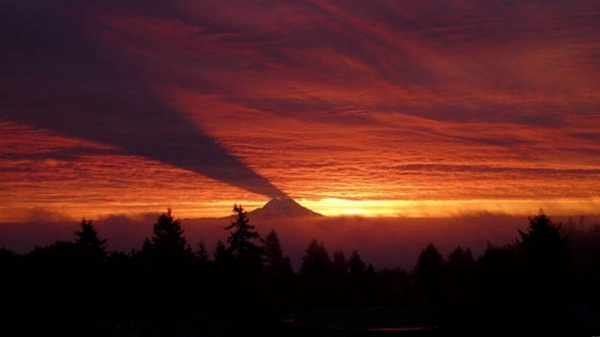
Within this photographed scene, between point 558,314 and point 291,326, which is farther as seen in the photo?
point 291,326

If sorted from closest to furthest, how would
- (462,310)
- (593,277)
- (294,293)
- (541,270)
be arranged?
(462,310)
(541,270)
(593,277)
(294,293)

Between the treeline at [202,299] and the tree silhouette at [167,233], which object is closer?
the treeline at [202,299]

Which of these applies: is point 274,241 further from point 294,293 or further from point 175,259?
point 175,259

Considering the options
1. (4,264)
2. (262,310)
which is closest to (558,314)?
(262,310)

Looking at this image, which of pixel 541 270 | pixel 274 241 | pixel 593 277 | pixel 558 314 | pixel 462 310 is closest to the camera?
pixel 558 314

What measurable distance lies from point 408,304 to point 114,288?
639 inches

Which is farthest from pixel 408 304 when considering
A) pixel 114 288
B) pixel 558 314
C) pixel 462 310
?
pixel 114 288

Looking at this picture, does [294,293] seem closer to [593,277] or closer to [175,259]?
[175,259]

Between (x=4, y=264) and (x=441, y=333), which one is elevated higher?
(x=4, y=264)

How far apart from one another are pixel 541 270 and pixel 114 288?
20.8m

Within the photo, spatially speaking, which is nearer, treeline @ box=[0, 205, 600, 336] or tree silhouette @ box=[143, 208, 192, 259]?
Answer: treeline @ box=[0, 205, 600, 336]

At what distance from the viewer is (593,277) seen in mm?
39375

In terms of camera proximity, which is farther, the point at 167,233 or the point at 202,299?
the point at 167,233

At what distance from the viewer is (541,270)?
121 feet
